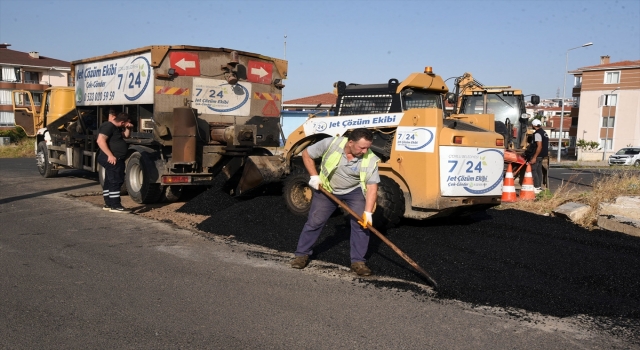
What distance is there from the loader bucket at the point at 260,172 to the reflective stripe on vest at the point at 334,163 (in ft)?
10.2

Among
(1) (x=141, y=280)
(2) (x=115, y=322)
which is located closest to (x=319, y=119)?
(1) (x=141, y=280)

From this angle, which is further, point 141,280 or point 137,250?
point 137,250

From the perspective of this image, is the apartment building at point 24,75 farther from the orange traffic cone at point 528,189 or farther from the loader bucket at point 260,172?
the orange traffic cone at point 528,189

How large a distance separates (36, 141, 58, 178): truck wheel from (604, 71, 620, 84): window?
55.1m

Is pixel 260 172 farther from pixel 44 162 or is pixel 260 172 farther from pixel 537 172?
pixel 44 162

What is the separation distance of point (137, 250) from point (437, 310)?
3.82 meters

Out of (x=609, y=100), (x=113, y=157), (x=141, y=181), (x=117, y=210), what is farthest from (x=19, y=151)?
(x=609, y=100)

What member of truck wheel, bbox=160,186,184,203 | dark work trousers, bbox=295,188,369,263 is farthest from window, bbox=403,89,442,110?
truck wheel, bbox=160,186,184,203

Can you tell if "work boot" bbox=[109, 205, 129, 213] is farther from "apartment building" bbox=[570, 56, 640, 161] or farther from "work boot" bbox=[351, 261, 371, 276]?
"apartment building" bbox=[570, 56, 640, 161]

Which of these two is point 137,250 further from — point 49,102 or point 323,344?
point 49,102

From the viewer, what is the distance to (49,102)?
51.7 feet

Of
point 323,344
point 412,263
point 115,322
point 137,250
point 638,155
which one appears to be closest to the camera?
point 323,344

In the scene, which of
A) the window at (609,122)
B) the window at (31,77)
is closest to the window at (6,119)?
the window at (31,77)

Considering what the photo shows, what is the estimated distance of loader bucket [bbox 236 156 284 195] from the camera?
9.20 meters
